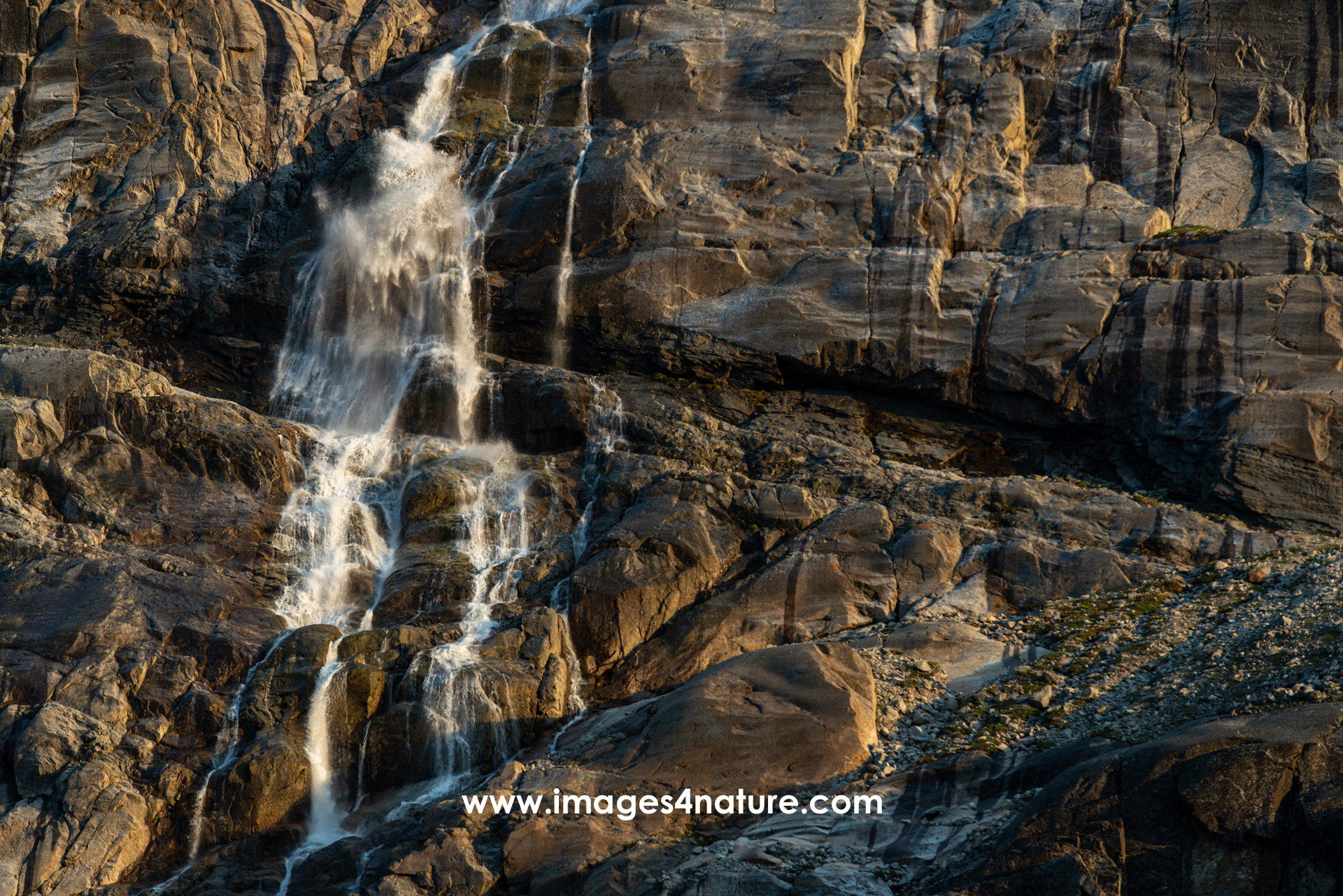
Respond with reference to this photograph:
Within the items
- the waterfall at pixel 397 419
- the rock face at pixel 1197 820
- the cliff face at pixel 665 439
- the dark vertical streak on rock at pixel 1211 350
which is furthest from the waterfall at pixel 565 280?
the rock face at pixel 1197 820

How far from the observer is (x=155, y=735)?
81.5 ft

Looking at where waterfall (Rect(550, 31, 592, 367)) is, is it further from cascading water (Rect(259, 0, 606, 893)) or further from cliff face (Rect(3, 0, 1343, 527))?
cliff face (Rect(3, 0, 1343, 527))

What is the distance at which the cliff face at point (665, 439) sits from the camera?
21125 millimetres

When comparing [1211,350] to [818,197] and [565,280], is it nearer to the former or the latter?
[818,197]

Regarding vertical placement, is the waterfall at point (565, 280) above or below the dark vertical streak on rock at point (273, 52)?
below

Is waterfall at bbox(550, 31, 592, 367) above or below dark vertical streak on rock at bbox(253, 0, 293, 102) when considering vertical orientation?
below

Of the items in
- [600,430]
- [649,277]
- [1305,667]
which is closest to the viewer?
[1305,667]

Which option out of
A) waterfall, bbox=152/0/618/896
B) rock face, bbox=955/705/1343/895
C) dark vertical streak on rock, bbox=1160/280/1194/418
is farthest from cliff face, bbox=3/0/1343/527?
rock face, bbox=955/705/1343/895

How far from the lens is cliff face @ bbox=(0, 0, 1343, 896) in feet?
69.3

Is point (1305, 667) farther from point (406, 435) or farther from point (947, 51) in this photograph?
point (947, 51)

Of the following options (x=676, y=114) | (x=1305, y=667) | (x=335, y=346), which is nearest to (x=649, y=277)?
(x=676, y=114)

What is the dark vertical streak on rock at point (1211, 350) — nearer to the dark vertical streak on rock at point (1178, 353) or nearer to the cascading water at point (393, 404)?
the dark vertical streak on rock at point (1178, 353)

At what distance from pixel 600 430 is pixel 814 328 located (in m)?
8.12

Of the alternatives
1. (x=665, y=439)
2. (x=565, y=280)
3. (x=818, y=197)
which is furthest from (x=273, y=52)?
(x=665, y=439)
